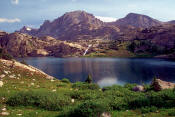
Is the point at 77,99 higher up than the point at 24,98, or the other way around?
the point at 24,98

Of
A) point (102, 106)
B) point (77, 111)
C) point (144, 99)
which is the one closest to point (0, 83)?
point (77, 111)

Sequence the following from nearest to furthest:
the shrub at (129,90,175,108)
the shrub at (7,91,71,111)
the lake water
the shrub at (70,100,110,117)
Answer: the shrub at (70,100,110,117), the shrub at (7,91,71,111), the shrub at (129,90,175,108), the lake water

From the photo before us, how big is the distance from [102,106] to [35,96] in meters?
7.70

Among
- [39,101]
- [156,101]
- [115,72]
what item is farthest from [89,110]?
[115,72]

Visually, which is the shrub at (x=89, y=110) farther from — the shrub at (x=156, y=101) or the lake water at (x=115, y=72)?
the lake water at (x=115, y=72)

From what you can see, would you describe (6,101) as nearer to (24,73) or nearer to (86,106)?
(86,106)

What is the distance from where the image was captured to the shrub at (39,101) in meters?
16.7

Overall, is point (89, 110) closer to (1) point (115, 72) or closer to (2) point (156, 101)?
(2) point (156, 101)

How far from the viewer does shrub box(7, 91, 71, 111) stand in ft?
54.6

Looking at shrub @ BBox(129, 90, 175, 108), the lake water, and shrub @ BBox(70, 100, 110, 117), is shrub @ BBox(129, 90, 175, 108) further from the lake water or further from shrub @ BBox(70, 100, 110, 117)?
the lake water

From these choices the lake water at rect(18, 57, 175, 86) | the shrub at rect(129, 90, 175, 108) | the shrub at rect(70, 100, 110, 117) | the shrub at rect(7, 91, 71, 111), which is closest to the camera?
the shrub at rect(70, 100, 110, 117)

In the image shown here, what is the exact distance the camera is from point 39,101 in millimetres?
17000

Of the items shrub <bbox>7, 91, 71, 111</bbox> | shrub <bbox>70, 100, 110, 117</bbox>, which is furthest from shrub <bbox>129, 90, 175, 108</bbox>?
shrub <bbox>7, 91, 71, 111</bbox>

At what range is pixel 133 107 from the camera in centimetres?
1689
